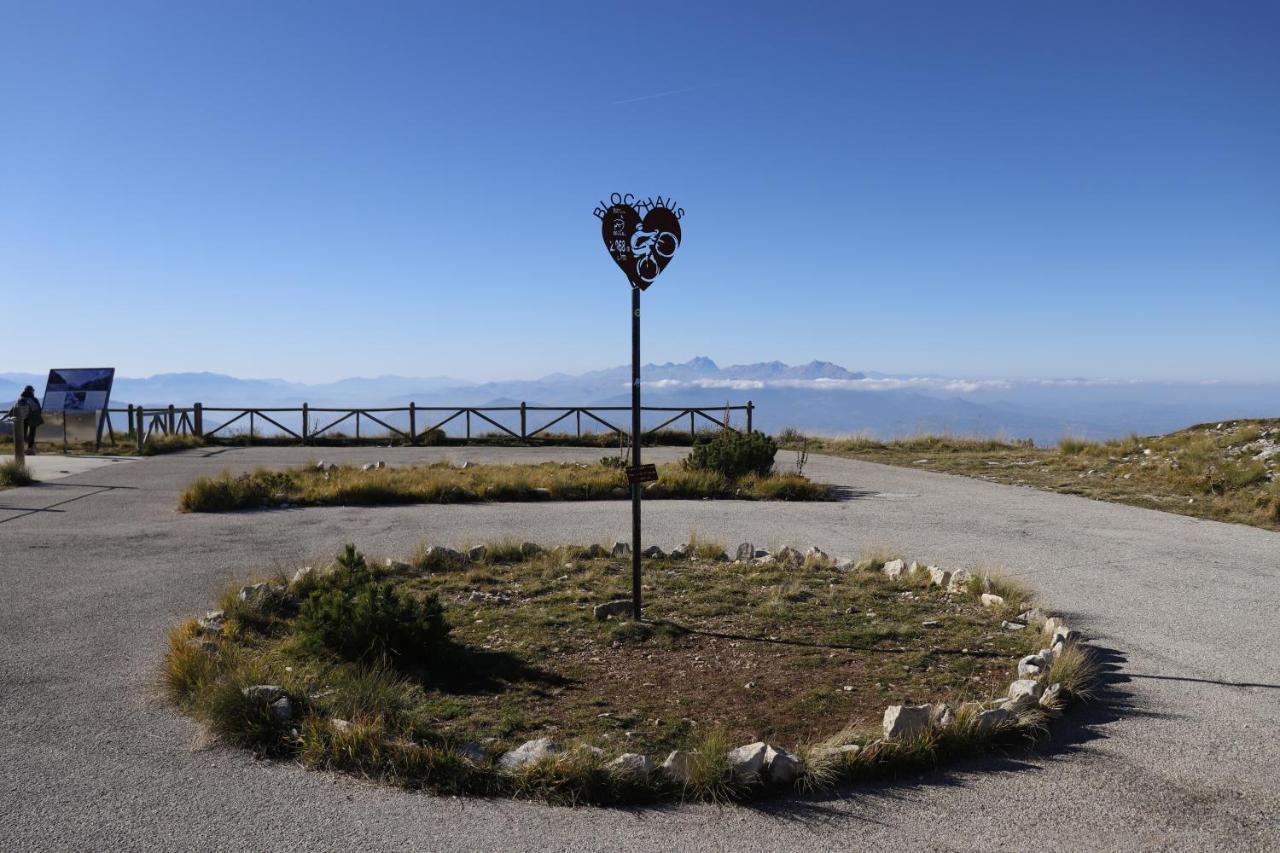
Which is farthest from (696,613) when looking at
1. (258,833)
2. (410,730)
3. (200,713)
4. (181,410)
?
(181,410)

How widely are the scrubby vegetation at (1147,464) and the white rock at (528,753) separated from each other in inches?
455

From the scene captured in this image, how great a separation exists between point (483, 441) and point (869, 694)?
928 inches

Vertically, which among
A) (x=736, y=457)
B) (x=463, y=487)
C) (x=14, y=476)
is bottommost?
(x=463, y=487)

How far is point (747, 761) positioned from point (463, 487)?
11266 millimetres

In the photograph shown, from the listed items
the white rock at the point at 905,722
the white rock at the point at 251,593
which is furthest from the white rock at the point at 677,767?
the white rock at the point at 251,593

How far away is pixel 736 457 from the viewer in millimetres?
16562

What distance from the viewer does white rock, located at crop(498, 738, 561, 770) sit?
4355mm

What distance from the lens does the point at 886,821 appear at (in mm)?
4000

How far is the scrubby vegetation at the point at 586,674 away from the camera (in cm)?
442

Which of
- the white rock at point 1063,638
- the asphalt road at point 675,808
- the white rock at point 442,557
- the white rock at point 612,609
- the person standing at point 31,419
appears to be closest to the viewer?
the asphalt road at point 675,808

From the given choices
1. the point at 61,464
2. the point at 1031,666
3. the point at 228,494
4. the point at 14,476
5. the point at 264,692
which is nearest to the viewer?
the point at 264,692

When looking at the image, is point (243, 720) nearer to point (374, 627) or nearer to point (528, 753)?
point (374, 627)

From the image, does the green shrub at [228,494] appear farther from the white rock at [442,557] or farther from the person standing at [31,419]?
the person standing at [31,419]

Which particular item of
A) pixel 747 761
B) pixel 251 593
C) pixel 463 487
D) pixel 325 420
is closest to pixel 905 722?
pixel 747 761
